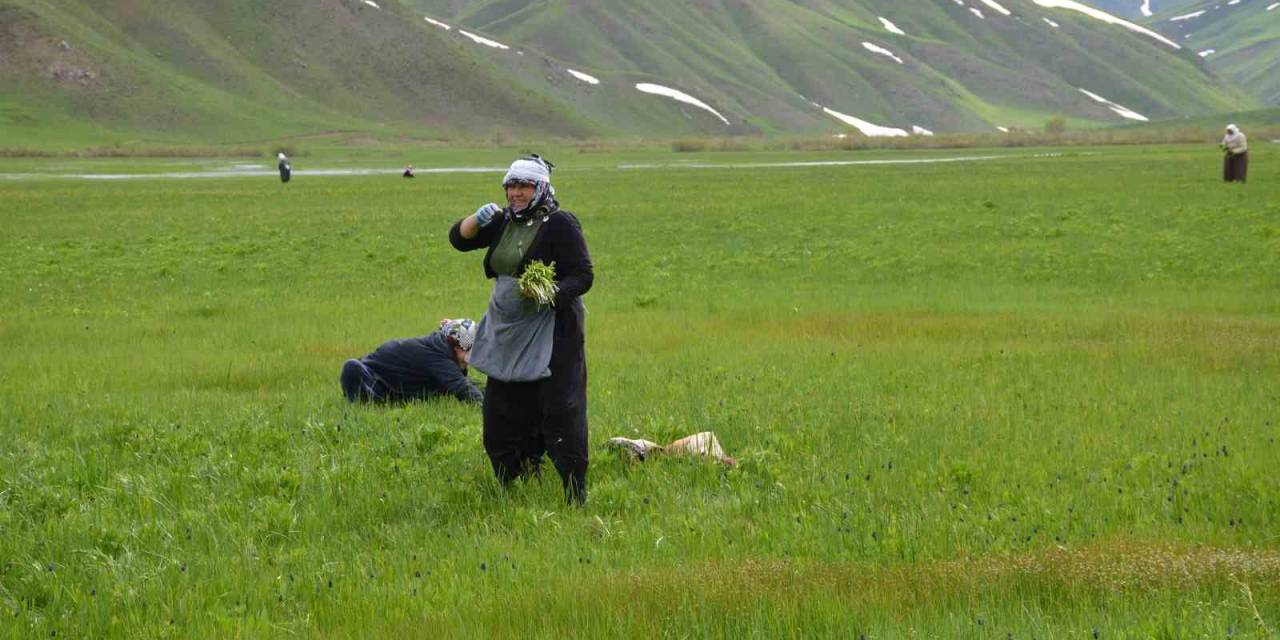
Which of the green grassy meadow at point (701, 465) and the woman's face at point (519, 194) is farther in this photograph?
the woman's face at point (519, 194)

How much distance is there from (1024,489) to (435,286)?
18173 millimetres

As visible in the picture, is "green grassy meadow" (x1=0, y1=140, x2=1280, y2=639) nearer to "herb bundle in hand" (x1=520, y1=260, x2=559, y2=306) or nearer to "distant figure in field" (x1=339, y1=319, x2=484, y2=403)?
"distant figure in field" (x1=339, y1=319, x2=484, y2=403)

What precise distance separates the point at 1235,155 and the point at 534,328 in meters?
42.2

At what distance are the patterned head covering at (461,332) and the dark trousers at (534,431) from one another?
9.04 feet

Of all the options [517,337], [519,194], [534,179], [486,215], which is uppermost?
[534,179]

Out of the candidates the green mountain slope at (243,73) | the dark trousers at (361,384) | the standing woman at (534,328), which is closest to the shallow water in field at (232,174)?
the dark trousers at (361,384)

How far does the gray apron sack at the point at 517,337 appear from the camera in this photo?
8.66m

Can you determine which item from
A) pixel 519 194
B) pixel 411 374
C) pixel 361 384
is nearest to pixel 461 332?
pixel 411 374

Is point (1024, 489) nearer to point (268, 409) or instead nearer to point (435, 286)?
point (268, 409)

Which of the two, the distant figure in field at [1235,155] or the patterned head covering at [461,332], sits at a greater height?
the patterned head covering at [461,332]

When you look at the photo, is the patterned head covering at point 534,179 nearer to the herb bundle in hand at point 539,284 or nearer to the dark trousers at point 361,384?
the herb bundle in hand at point 539,284

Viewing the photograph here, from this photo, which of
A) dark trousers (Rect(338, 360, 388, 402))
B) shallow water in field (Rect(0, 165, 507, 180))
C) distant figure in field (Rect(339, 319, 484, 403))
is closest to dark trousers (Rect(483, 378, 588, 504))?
distant figure in field (Rect(339, 319, 484, 403))

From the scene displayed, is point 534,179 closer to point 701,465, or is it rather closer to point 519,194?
point 519,194

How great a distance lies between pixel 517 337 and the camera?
870cm
